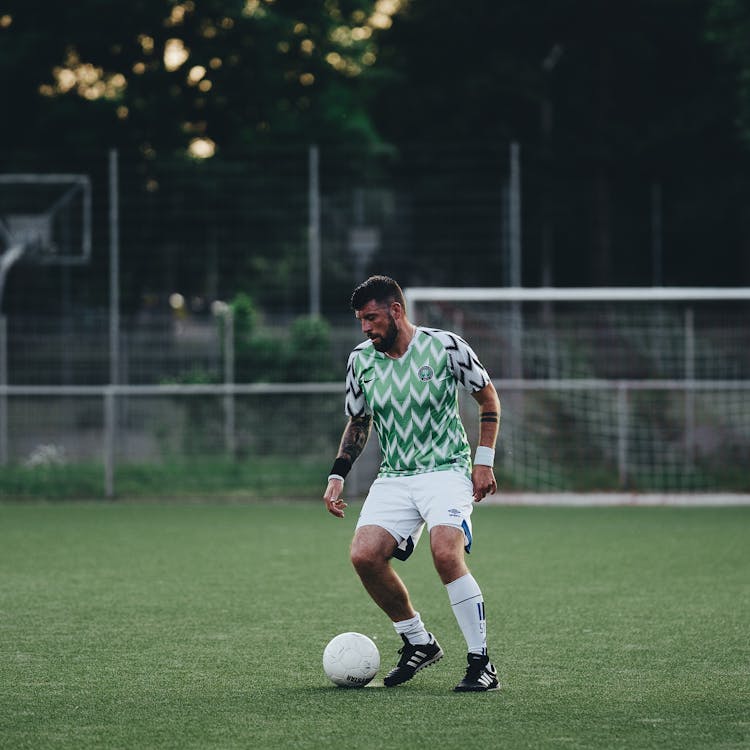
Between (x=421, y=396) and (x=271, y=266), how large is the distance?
16.9 meters

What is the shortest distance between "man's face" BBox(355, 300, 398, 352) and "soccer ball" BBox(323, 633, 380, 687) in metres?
1.40

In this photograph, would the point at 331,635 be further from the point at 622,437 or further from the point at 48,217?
the point at 48,217

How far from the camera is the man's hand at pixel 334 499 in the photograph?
23.3 ft

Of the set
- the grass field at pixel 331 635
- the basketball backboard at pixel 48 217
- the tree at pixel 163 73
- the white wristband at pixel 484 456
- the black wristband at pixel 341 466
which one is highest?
the tree at pixel 163 73

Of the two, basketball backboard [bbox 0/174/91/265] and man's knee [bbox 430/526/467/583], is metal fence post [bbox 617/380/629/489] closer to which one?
basketball backboard [bbox 0/174/91/265]

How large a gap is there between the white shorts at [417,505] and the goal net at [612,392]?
1006 cm

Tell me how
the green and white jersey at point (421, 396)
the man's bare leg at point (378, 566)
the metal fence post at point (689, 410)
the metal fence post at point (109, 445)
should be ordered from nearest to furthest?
the man's bare leg at point (378, 566) → the green and white jersey at point (421, 396) → the metal fence post at point (109, 445) → the metal fence post at point (689, 410)

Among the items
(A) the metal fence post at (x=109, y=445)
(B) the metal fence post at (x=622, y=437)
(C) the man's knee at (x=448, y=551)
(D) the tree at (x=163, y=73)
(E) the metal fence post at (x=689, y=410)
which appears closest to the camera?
(C) the man's knee at (x=448, y=551)

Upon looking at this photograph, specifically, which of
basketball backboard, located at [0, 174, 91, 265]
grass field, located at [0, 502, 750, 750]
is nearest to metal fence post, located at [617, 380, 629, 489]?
grass field, located at [0, 502, 750, 750]

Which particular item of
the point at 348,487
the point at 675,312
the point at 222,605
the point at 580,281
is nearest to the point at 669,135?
the point at 580,281

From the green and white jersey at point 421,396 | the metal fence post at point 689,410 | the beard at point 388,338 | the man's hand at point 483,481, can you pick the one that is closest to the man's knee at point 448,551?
the man's hand at point 483,481

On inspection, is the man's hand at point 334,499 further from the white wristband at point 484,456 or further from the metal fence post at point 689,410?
the metal fence post at point 689,410

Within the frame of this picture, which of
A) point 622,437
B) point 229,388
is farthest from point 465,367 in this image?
point 622,437

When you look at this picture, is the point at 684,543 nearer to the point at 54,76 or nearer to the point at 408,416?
the point at 408,416
